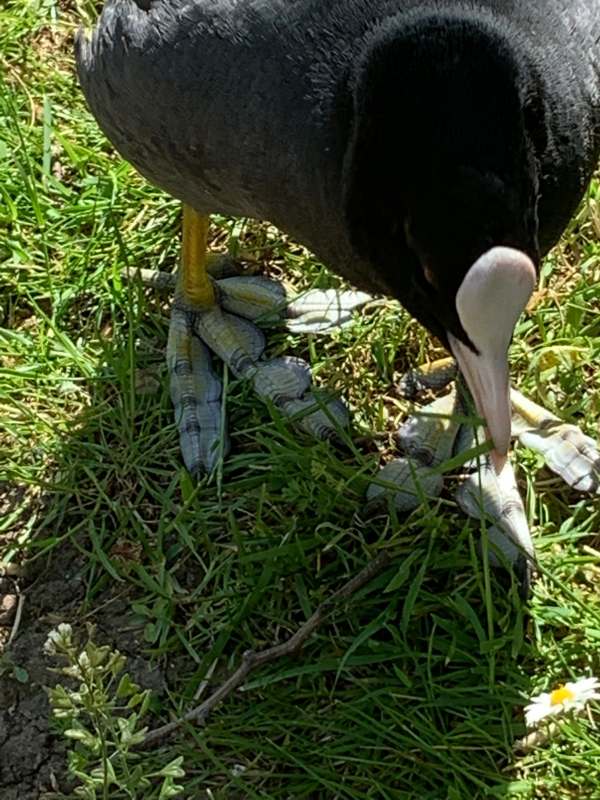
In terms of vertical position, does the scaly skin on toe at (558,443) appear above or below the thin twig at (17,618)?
above

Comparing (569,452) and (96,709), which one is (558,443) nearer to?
(569,452)

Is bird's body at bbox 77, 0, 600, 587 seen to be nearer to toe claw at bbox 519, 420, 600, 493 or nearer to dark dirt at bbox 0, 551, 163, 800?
toe claw at bbox 519, 420, 600, 493

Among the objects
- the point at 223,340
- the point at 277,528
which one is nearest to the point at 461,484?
the point at 277,528

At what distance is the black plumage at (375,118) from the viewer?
252 cm

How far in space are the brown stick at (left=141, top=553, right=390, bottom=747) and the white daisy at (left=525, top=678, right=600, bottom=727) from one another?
0.50 m

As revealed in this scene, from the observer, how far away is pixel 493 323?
2.64 m

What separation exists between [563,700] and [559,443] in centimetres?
78

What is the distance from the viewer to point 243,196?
316 centimetres

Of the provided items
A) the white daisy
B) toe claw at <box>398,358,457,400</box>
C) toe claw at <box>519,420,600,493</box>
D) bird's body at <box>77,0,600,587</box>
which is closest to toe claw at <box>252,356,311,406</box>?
toe claw at <box>398,358,457,400</box>

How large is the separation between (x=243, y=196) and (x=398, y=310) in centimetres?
78

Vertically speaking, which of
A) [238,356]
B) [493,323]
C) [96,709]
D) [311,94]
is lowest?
[238,356]

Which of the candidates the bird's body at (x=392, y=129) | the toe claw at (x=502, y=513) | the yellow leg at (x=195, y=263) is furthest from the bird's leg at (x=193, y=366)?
the toe claw at (x=502, y=513)

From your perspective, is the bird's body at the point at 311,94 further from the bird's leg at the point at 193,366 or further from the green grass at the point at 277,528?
the green grass at the point at 277,528

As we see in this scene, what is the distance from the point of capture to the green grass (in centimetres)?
308
